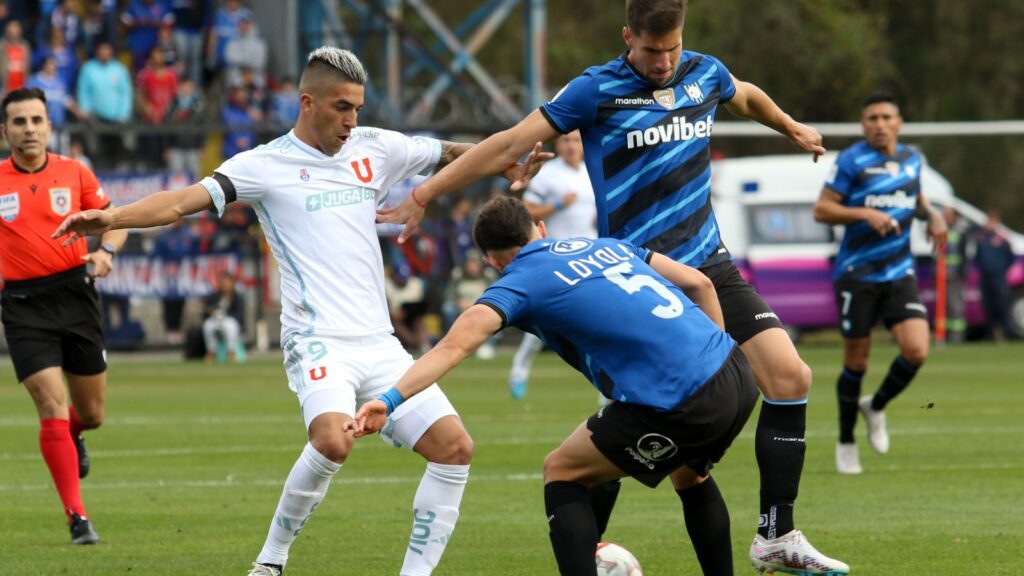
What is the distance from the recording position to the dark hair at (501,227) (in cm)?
662

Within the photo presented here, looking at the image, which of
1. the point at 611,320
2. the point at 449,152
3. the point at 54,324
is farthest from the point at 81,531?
the point at 611,320

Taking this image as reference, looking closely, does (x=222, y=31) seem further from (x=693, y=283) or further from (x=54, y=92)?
(x=693, y=283)

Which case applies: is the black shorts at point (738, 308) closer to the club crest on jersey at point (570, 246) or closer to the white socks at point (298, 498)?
the club crest on jersey at point (570, 246)

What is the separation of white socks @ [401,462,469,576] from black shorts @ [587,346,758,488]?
93 centimetres

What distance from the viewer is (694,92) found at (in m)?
7.72

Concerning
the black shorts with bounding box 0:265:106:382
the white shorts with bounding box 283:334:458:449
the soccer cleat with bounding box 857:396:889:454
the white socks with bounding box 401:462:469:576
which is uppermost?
the white shorts with bounding box 283:334:458:449

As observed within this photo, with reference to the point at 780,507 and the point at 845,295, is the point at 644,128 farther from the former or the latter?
the point at 845,295

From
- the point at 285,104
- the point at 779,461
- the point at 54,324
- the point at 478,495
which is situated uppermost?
the point at 54,324

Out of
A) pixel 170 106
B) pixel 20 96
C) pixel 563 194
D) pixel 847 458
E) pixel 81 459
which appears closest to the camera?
pixel 20 96

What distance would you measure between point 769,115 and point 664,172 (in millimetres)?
757

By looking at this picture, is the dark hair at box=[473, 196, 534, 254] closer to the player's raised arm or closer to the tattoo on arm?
the player's raised arm

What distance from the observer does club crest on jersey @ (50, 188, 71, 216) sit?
9648 millimetres

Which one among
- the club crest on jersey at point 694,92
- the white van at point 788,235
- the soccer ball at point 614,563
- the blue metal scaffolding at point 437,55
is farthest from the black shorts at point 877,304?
the blue metal scaffolding at point 437,55

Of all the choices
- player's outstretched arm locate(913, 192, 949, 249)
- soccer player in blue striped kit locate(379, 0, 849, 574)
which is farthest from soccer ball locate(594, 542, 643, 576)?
player's outstretched arm locate(913, 192, 949, 249)
